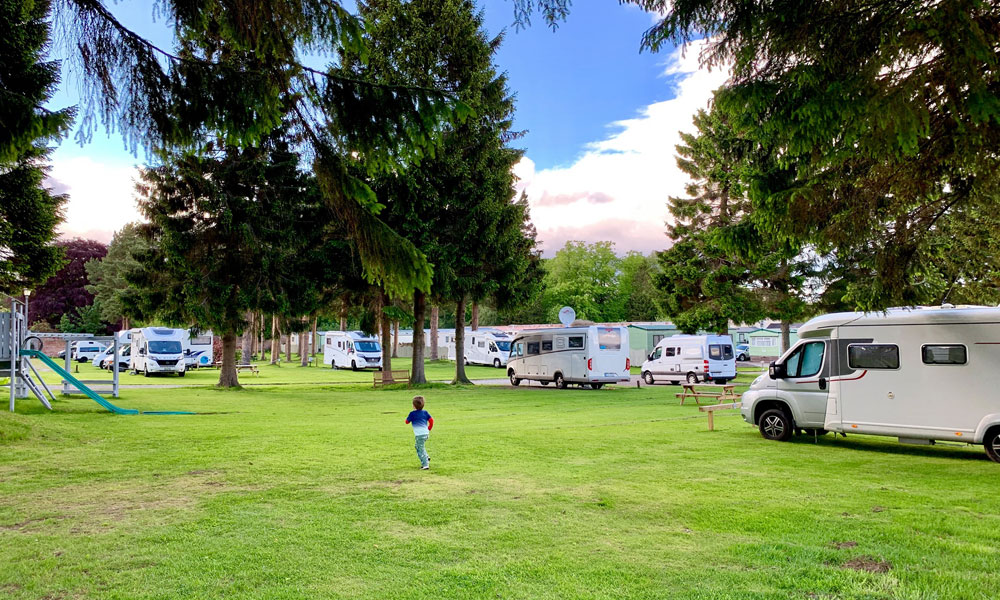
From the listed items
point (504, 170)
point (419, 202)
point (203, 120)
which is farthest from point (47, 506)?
point (504, 170)

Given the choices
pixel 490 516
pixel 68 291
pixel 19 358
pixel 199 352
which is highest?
pixel 68 291

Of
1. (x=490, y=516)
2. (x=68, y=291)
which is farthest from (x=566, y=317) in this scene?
(x=68, y=291)

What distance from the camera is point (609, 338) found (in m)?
27.1

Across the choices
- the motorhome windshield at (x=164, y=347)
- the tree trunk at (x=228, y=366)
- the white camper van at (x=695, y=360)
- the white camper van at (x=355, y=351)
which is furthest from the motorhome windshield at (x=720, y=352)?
the motorhome windshield at (x=164, y=347)

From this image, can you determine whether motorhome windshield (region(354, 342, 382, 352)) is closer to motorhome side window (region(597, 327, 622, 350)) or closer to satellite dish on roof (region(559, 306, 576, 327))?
satellite dish on roof (region(559, 306, 576, 327))

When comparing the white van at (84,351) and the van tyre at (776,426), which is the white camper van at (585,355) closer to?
the van tyre at (776,426)

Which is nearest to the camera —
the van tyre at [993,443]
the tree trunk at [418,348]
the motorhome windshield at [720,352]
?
the van tyre at [993,443]

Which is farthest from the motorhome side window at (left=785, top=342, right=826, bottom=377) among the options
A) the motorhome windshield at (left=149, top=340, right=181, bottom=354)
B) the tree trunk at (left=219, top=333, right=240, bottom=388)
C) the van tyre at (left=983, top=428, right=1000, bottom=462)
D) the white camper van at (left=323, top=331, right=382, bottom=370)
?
the white camper van at (left=323, top=331, right=382, bottom=370)

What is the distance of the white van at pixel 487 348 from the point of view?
4746 cm

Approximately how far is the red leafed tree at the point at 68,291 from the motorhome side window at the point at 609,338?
60007 millimetres

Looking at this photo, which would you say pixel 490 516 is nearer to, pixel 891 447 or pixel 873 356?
pixel 873 356

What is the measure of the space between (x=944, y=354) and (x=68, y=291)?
77053 mm

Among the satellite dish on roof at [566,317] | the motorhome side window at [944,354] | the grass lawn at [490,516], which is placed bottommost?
the grass lawn at [490,516]

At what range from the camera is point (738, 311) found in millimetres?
34000
